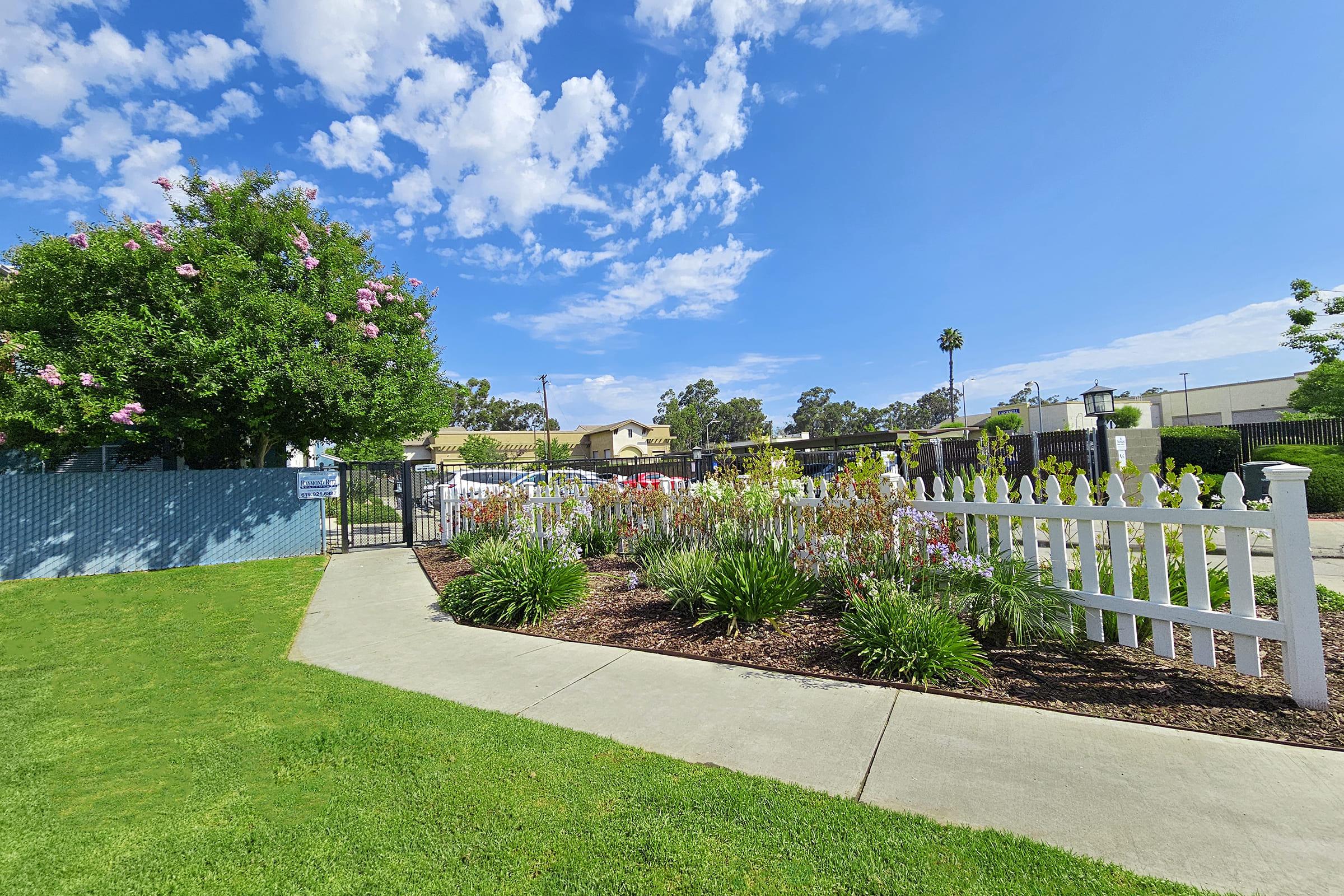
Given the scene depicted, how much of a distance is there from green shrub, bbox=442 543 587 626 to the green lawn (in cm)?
202

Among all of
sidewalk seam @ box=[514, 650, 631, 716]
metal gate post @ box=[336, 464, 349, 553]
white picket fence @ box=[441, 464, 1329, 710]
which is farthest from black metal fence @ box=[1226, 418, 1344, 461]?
metal gate post @ box=[336, 464, 349, 553]

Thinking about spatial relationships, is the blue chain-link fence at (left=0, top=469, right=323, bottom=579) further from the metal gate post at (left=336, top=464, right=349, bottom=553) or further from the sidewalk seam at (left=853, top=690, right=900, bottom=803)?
the sidewalk seam at (left=853, top=690, right=900, bottom=803)

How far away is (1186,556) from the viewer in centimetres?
360

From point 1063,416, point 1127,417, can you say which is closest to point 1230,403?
point 1063,416

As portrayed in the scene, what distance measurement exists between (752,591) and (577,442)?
57.5 metres

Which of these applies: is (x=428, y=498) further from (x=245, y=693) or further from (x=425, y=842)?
(x=425, y=842)

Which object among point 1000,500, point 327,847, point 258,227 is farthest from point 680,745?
point 258,227

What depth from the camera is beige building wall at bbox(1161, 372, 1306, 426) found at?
47.3 metres

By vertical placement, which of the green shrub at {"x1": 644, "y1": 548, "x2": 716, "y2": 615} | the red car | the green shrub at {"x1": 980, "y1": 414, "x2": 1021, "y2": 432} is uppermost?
the green shrub at {"x1": 980, "y1": 414, "x2": 1021, "y2": 432}

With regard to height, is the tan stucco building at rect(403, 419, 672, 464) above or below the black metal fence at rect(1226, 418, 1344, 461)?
above

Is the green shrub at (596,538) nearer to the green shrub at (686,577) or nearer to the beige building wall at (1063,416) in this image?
the green shrub at (686,577)

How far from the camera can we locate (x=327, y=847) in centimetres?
240

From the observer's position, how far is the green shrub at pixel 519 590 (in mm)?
6242

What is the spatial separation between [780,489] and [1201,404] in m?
67.3
